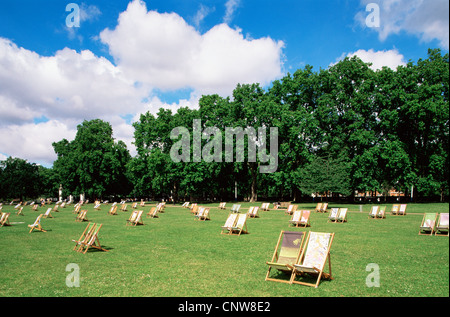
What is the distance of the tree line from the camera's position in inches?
1543

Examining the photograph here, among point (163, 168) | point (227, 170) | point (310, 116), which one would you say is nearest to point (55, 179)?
point (163, 168)

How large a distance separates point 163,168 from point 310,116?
24148 millimetres

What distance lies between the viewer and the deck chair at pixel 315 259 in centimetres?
700

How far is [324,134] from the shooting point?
4372cm

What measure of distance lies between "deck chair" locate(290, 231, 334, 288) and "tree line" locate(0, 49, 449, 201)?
2782 cm

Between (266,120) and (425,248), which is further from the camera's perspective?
(266,120)

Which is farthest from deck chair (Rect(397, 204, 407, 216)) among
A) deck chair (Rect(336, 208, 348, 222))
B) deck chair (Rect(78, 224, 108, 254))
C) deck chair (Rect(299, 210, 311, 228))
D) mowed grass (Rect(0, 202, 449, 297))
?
deck chair (Rect(78, 224, 108, 254))

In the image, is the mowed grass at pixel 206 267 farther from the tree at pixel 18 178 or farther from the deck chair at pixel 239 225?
the tree at pixel 18 178

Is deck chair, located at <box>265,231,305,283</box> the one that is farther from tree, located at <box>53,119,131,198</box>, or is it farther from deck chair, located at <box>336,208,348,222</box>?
tree, located at <box>53,119,131,198</box>

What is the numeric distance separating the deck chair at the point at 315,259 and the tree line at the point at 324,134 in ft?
91.3

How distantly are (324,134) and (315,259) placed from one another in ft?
126

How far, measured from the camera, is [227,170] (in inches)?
2131

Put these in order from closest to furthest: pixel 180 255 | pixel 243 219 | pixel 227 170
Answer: pixel 180 255
pixel 243 219
pixel 227 170
